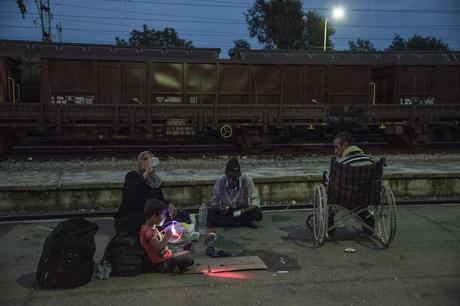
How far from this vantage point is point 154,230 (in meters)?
4.83

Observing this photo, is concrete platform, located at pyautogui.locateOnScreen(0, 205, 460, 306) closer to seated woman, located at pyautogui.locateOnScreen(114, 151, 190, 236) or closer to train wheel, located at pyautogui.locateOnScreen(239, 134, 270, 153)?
seated woman, located at pyautogui.locateOnScreen(114, 151, 190, 236)

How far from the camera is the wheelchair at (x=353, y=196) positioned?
5.52m

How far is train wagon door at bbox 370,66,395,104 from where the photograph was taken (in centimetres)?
1744

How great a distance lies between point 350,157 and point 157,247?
96.0 inches

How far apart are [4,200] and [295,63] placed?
36.1ft

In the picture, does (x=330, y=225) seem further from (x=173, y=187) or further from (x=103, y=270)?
(x=173, y=187)

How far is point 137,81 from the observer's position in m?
15.4

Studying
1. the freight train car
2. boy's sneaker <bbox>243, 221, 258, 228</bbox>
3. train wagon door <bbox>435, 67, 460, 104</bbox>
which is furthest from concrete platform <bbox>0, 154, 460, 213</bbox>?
train wagon door <bbox>435, 67, 460, 104</bbox>

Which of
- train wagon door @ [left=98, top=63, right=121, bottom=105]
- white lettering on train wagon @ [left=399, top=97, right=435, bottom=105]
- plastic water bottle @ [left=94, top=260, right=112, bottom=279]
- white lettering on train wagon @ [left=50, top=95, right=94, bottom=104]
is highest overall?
train wagon door @ [left=98, top=63, right=121, bottom=105]

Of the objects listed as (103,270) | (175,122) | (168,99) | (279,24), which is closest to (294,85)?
(168,99)

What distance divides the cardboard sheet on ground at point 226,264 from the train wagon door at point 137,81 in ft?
35.7

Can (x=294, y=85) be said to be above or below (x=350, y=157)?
above

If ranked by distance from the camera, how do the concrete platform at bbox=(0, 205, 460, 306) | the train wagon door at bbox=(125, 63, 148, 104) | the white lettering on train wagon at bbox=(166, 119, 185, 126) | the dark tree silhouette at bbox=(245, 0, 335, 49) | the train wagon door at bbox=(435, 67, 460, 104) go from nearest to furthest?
1. the concrete platform at bbox=(0, 205, 460, 306)
2. the white lettering on train wagon at bbox=(166, 119, 185, 126)
3. the train wagon door at bbox=(125, 63, 148, 104)
4. the train wagon door at bbox=(435, 67, 460, 104)
5. the dark tree silhouette at bbox=(245, 0, 335, 49)

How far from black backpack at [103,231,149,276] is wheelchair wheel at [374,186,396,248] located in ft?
8.88
